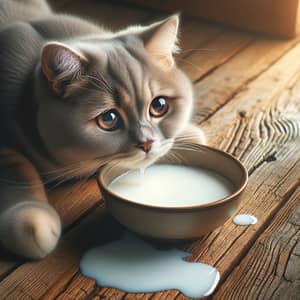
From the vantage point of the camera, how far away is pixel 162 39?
4.00ft

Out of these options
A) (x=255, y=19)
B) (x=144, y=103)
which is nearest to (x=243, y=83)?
(x=255, y=19)

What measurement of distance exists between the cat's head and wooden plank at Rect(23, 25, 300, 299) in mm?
213

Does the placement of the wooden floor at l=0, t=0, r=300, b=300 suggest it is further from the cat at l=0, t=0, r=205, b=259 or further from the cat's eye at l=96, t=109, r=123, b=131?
the cat's eye at l=96, t=109, r=123, b=131

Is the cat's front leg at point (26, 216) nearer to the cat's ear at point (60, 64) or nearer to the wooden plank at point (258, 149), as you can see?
the wooden plank at point (258, 149)

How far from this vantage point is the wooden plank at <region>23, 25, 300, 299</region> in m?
1.11

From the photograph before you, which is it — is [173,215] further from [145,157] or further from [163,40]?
[163,40]

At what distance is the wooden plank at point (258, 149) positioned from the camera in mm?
1105

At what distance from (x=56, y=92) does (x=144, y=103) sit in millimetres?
168

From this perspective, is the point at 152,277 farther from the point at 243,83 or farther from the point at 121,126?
the point at 243,83

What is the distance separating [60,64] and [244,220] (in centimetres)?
47

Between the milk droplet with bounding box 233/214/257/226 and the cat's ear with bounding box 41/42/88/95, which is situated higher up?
the cat's ear with bounding box 41/42/88/95

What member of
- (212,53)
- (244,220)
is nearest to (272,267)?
(244,220)

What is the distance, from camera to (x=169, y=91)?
1.21m

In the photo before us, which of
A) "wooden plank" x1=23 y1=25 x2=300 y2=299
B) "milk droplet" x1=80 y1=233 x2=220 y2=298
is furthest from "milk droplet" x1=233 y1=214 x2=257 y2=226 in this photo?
"milk droplet" x1=80 y1=233 x2=220 y2=298
